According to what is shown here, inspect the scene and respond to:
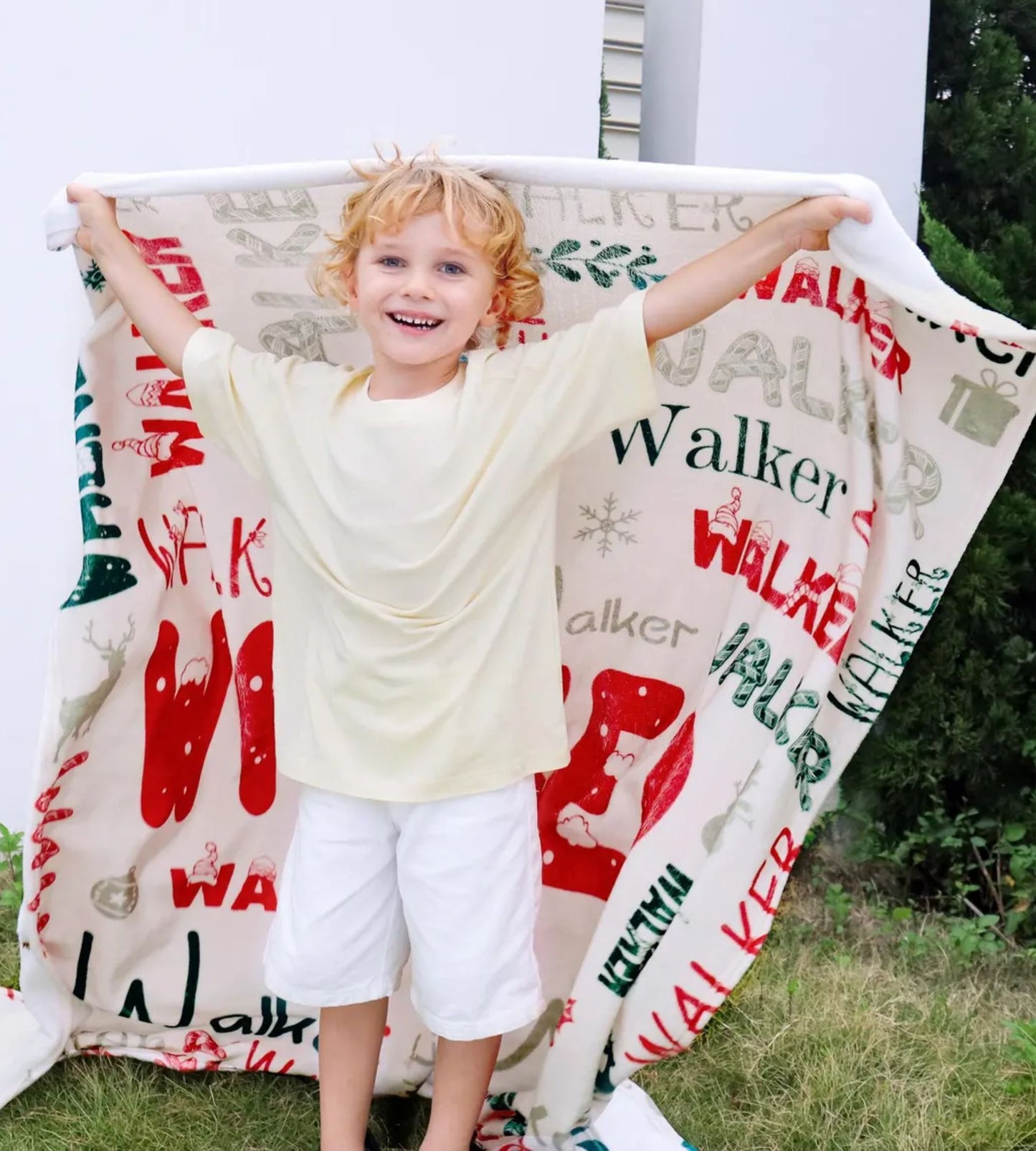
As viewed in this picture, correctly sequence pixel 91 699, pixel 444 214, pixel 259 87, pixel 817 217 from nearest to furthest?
pixel 817 217
pixel 444 214
pixel 91 699
pixel 259 87

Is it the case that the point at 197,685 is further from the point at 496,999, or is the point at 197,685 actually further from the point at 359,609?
the point at 496,999

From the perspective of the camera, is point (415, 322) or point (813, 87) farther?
point (813, 87)

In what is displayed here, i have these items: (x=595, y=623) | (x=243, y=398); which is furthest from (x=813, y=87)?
(x=243, y=398)

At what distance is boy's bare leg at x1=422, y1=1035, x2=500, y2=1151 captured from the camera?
1762 millimetres

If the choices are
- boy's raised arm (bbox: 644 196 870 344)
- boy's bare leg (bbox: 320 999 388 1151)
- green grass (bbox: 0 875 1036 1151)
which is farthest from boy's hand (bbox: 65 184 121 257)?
green grass (bbox: 0 875 1036 1151)

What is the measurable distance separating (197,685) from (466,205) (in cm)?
100

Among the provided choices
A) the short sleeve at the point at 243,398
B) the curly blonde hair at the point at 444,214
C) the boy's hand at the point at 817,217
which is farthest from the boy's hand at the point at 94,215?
the boy's hand at the point at 817,217

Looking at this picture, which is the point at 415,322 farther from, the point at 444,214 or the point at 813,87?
the point at 813,87

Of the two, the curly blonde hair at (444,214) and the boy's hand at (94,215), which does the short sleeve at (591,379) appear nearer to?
the curly blonde hair at (444,214)

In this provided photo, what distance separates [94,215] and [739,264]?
956mm

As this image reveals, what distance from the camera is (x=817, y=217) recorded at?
4.84ft

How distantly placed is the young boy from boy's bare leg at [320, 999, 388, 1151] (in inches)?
1.0

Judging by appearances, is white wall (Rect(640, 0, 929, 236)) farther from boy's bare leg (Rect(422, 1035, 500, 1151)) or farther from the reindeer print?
boy's bare leg (Rect(422, 1035, 500, 1151))

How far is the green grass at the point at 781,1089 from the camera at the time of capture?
6.39ft
